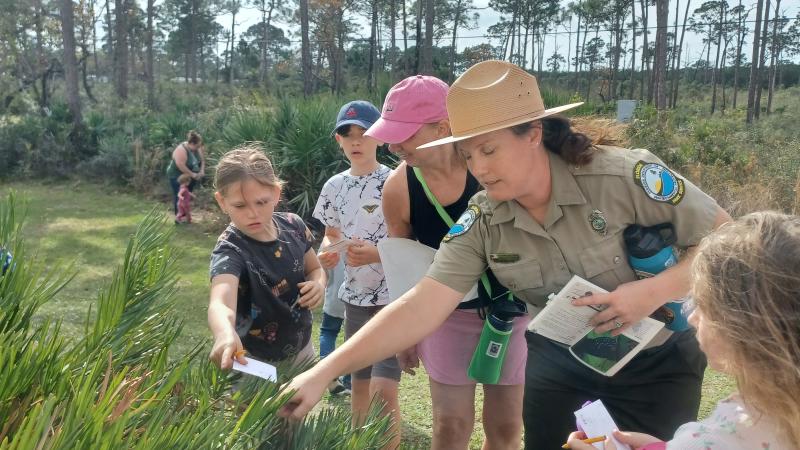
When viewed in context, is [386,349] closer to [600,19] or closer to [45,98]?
[45,98]

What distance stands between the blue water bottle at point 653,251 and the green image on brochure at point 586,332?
3.3 inches

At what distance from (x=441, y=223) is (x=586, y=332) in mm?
783

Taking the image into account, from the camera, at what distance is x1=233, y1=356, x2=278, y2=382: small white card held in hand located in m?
0.93

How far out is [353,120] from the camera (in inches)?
134

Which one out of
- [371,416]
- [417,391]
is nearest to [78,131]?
[417,391]

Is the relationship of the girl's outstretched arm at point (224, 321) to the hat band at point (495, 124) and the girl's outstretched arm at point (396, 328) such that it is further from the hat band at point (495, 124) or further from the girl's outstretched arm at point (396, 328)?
the hat band at point (495, 124)

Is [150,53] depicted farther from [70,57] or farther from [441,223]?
[441,223]

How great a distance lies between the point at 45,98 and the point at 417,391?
27538mm

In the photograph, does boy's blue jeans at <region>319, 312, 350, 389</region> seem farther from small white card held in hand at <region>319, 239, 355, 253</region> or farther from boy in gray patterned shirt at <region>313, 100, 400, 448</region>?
small white card held in hand at <region>319, 239, 355, 253</region>

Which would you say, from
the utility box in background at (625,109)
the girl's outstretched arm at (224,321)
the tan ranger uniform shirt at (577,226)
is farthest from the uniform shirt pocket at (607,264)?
the utility box in background at (625,109)

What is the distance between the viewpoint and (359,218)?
129 inches

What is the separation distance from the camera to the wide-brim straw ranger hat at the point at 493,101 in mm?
1887

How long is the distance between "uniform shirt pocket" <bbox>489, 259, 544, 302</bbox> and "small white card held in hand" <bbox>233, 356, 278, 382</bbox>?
112cm

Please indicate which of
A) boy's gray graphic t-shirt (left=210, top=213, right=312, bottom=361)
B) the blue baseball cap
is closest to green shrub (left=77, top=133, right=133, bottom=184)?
the blue baseball cap
